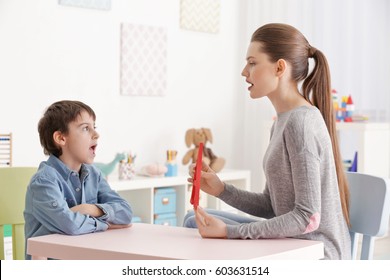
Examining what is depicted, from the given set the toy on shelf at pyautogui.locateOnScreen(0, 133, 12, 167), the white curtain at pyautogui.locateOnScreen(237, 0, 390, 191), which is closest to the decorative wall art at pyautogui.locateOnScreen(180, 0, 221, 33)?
the white curtain at pyautogui.locateOnScreen(237, 0, 390, 191)

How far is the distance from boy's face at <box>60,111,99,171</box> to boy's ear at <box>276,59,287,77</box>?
1.67 feet

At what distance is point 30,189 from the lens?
5.59 ft

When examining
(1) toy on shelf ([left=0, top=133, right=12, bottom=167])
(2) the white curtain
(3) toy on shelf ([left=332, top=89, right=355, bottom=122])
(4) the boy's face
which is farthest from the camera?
(2) the white curtain

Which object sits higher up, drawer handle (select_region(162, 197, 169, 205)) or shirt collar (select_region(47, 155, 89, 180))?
shirt collar (select_region(47, 155, 89, 180))

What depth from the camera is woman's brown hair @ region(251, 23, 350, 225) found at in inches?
70.5

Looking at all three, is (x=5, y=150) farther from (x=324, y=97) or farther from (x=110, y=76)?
(x=324, y=97)

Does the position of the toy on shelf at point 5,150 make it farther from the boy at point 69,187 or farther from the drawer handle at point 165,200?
the boy at point 69,187

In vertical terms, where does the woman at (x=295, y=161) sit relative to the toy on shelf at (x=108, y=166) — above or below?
above

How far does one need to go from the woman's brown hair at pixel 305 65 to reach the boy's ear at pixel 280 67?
1 cm

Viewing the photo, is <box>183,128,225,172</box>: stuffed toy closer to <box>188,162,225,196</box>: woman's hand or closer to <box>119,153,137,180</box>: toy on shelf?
<box>119,153,137,180</box>: toy on shelf

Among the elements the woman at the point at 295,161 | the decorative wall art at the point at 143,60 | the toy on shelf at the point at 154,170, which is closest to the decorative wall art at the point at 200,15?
the decorative wall art at the point at 143,60

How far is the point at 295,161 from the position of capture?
1675mm

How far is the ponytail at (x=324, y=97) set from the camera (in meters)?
1.81

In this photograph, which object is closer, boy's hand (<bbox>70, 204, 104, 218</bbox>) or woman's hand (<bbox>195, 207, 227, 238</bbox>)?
woman's hand (<bbox>195, 207, 227, 238</bbox>)
